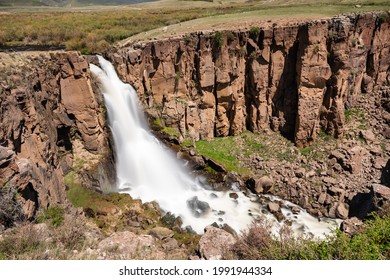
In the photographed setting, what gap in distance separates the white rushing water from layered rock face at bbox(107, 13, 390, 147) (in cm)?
195

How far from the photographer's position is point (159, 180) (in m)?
21.2

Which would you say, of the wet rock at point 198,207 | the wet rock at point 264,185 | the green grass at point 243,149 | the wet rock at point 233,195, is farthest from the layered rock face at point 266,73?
the wet rock at point 198,207

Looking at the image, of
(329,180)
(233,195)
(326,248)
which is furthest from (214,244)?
(329,180)

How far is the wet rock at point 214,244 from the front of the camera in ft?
31.2

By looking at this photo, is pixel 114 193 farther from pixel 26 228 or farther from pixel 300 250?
pixel 300 250

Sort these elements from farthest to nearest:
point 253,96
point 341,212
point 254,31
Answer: point 253,96, point 254,31, point 341,212

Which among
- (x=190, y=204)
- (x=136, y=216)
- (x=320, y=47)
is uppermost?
(x=320, y=47)

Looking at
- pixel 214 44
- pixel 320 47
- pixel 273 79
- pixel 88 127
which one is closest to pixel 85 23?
pixel 214 44

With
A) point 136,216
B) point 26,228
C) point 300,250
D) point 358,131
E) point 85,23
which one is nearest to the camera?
point 300,250

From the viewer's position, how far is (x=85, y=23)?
36156mm

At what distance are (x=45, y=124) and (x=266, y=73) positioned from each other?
59.5 ft

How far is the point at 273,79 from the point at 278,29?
13.5 ft

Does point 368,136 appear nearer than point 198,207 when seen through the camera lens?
No

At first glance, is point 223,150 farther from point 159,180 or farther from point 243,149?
point 159,180
